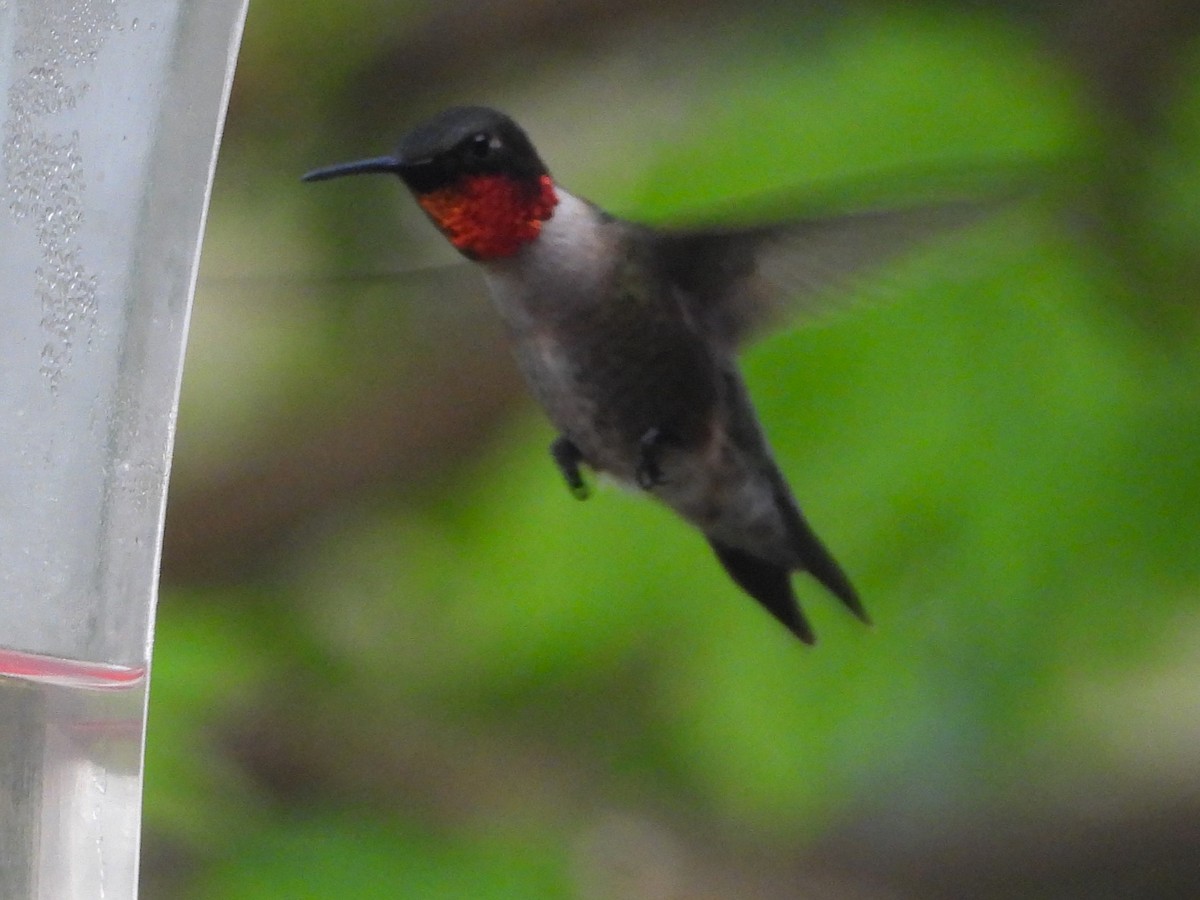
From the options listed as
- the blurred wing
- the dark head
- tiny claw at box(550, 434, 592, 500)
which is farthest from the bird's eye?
tiny claw at box(550, 434, 592, 500)

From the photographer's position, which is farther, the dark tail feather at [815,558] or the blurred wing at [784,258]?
the dark tail feather at [815,558]

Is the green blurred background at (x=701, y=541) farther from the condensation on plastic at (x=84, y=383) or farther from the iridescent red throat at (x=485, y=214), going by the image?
the condensation on plastic at (x=84, y=383)

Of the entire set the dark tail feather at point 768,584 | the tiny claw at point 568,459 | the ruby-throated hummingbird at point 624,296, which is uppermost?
the ruby-throated hummingbird at point 624,296

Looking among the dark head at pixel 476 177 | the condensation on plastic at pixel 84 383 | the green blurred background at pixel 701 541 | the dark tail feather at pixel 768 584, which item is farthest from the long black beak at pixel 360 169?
the dark tail feather at pixel 768 584

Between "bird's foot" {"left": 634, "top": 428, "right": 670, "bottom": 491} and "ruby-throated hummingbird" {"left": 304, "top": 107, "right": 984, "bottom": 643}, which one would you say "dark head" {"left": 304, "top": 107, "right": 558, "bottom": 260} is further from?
"bird's foot" {"left": 634, "top": 428, "right": 670, "bottom": 491}

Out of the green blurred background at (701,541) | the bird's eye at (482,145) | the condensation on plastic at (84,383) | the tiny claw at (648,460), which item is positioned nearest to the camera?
the condensation on plastic at (84,383)

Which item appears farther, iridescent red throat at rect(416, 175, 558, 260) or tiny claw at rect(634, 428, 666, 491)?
tiny claw at rect(634, 428, 666, 491)

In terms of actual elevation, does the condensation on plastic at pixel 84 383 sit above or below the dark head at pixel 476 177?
below
